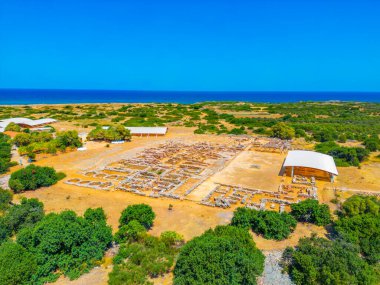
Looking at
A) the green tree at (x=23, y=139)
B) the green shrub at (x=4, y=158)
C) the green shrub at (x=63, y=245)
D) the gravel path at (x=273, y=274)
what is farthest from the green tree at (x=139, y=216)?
the green tree at (x=23, y=139)

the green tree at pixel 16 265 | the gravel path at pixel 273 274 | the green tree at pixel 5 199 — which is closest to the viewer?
the green tree at pixel 16 265

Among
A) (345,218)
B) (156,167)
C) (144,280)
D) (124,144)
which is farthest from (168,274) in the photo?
(124,144)

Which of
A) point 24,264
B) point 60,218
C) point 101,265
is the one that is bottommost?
point 101,265

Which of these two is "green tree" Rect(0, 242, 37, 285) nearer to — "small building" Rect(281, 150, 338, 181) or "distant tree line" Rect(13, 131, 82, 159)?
"small building" Rect(281, 150, 338, 181)

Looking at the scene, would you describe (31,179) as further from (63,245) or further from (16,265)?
(16,265)

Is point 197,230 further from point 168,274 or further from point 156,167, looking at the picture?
point 156,167

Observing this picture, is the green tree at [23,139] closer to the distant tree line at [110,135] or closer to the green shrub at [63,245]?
the distant tree line at [110,135]

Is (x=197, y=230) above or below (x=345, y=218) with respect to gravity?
below
